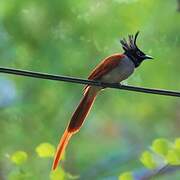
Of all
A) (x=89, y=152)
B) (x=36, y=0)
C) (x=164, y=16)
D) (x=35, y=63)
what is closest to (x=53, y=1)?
(x=36, y=0)

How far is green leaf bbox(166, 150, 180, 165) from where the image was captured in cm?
271

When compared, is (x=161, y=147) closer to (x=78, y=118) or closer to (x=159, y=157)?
(x=159, y=157)

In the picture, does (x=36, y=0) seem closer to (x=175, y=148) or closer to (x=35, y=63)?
(x=35, y=63)

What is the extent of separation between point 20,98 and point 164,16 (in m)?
0.74

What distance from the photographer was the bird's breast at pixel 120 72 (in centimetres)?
211

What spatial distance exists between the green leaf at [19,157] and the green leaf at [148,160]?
0.48 m

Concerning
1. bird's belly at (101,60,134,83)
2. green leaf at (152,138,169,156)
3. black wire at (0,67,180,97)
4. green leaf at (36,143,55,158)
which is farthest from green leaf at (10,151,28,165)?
black wire at (0,67,180,97)

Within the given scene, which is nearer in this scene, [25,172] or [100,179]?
[25,172]

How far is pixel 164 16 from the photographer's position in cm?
305

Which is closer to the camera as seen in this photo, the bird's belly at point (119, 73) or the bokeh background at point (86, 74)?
the bird's belly at point (119, 73)

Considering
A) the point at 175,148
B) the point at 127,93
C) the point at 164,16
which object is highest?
the point at 164,16

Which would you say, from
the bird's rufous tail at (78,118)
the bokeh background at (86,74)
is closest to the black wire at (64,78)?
the bird's rufous tail at (78,118)

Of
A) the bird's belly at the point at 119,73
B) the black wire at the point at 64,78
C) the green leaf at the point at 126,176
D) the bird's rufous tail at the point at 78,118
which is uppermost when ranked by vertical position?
the green leaf at the point at 126,176

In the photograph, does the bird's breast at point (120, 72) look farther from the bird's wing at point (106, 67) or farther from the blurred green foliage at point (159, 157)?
the blurred green foliage at point (159, 157)
